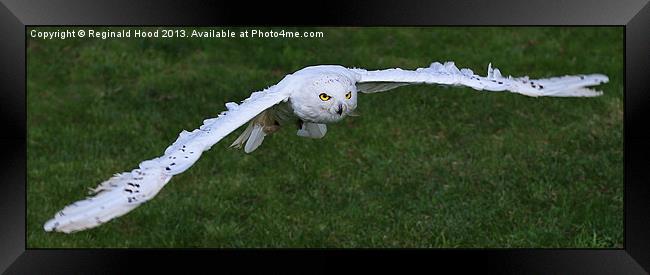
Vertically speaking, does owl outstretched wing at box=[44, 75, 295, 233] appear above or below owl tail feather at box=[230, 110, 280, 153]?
below

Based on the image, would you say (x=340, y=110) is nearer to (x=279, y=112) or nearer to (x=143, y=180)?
(x=279, y=112)

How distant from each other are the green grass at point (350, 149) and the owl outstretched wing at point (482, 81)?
1.55 m

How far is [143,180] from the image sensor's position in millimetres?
4188

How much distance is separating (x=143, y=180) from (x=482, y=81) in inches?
67.7

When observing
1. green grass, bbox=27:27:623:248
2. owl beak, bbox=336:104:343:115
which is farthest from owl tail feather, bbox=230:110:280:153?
green grass, bbox=27:27:623:248

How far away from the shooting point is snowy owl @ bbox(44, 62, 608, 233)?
409 cm

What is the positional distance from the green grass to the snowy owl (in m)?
1.51

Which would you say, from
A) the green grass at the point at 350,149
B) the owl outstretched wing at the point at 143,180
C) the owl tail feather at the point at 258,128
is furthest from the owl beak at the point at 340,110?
the green grass at the point at 350,149

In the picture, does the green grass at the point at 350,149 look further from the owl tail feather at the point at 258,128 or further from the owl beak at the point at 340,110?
the owl beak at the point at 340,110

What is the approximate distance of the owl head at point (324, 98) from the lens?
4804mm

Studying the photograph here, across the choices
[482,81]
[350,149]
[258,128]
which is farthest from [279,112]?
[350,149]

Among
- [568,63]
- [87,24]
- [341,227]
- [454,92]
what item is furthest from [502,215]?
[87,24]

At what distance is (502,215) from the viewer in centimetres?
686

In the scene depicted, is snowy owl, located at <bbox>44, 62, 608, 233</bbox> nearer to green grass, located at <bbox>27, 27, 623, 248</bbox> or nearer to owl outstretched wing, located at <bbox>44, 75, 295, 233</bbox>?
owl outstretched wing, located at <bbox>44, 75, 295, 233</bbox>
